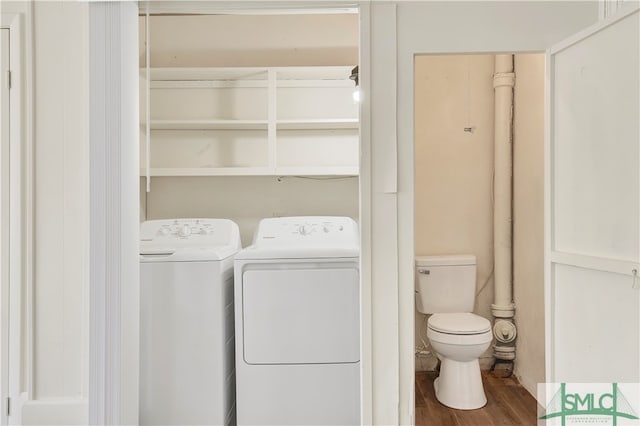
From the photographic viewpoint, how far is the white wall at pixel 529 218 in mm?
2631

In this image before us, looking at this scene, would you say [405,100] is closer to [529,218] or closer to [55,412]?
[529,218]

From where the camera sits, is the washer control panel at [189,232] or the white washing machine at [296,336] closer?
the white washing machine at [296,336]

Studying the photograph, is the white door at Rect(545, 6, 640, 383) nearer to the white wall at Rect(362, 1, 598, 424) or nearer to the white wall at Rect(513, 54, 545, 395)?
the white wall at Rect(362, 1, 598, 424)

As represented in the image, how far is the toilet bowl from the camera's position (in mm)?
2449

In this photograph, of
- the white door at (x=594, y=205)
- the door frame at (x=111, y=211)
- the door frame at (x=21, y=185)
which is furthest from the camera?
the door frame at (x=21, y=185)

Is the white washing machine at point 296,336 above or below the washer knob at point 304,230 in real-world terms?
below

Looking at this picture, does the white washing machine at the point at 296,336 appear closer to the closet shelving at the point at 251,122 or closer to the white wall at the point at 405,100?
the white wall at the point at 405,100

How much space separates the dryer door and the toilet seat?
2.10 feet

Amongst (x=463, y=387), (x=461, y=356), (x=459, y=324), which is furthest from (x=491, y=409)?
(x=459, y=324)

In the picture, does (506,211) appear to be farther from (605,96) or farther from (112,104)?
(112,104)

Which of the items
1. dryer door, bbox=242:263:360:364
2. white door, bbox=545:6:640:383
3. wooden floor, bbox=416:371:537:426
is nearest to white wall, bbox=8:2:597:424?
white door, bbox=545:6:640:383
